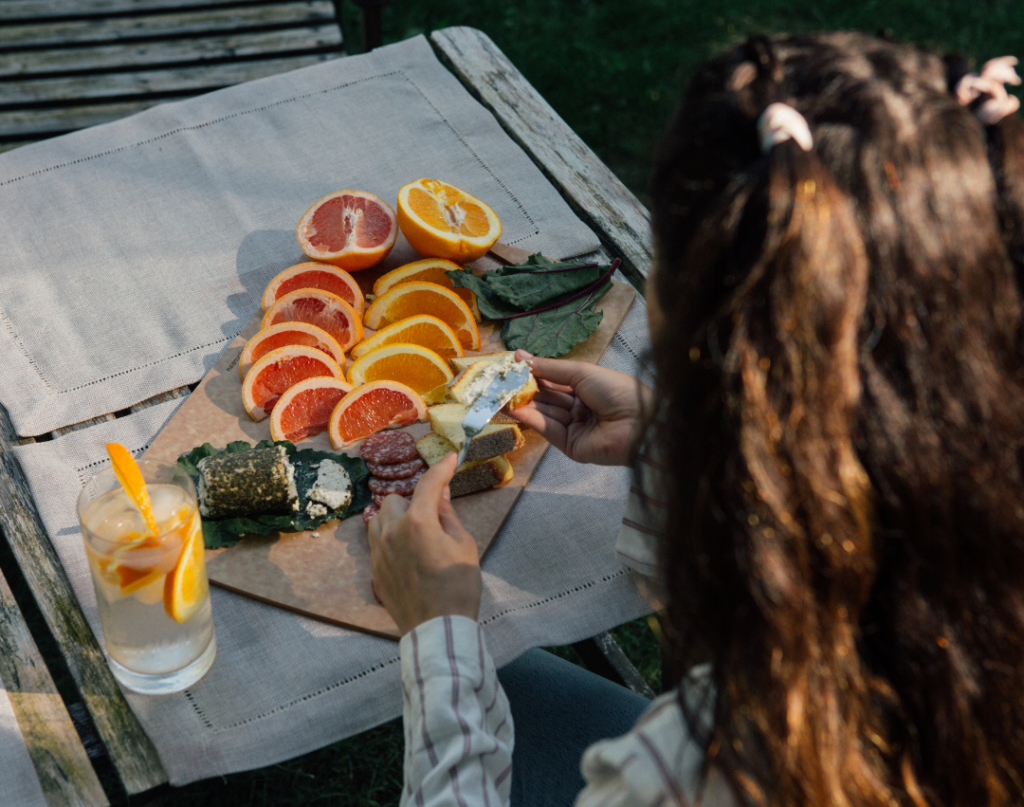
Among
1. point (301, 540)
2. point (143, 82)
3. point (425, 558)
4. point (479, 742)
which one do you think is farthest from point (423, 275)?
point (143, 82)

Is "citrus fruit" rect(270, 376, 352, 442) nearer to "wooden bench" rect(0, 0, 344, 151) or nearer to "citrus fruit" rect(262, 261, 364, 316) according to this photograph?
"citrus fruit" rect(262, 261, 364, 316)

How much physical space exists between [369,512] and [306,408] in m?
0.33

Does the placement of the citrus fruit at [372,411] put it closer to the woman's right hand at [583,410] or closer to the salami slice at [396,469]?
the salami slice at [396,469]

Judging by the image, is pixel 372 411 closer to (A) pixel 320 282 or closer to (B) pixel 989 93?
(A) pixel 320 282

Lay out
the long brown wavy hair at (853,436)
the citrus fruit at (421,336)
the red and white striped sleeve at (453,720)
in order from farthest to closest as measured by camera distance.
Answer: the citrus fruit at (421,336)
the red and white striped sleeve at (453,720)
the long brown wavy hair at (853,436)

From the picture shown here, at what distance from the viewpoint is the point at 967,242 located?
96cm

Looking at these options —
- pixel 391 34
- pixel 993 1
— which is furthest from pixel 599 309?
pixel 993 1

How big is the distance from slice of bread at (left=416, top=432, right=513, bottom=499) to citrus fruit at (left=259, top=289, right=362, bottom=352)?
408mm

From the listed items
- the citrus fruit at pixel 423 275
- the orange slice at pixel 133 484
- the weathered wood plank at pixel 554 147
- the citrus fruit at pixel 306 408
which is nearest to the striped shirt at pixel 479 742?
the orange slice at pixel 133 484

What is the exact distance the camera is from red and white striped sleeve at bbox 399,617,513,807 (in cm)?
137

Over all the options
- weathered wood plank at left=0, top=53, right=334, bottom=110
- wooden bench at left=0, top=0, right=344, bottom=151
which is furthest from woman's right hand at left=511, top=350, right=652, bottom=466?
wooden bench at left=0, top=0, right=344, bottom=151

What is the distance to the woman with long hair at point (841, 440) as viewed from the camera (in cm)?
96

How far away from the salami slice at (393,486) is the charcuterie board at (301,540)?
0.08 metres

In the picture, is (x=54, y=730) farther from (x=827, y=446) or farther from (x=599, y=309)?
(x=599, y=309)
